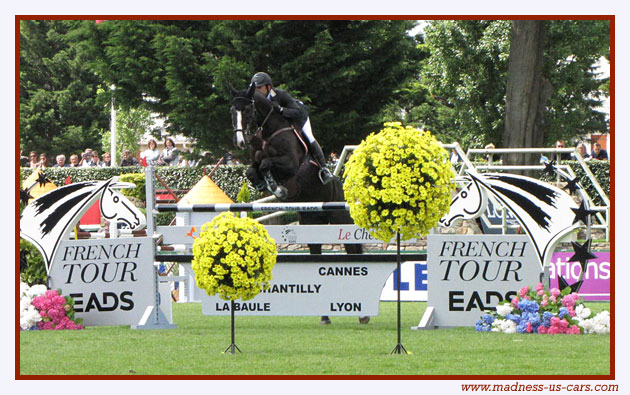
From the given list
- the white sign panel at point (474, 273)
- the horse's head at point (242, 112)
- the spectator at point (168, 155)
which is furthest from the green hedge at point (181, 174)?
the white sign panel at point (474, 273)

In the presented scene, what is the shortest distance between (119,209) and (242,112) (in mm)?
1971

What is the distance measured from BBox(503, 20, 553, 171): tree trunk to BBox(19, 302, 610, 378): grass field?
13.0m

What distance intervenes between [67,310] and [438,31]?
67.8ft

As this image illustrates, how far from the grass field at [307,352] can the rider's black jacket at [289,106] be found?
2.89 metres

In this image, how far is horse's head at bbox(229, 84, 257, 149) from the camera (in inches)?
496

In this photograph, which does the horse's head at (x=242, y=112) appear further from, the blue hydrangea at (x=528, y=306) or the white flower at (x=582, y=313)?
the white flower at (x=582, y=313)

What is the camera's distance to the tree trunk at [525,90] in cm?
2330

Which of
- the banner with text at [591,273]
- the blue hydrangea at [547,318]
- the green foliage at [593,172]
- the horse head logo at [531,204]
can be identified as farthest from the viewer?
the green foliage at [593,172]

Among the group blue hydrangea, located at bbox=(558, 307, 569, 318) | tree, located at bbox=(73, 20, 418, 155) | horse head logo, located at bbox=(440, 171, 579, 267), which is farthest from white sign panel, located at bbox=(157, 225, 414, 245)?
tree, located at bbox=(73, 20, 418, 155)

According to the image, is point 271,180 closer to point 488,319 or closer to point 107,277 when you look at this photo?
point 107,277

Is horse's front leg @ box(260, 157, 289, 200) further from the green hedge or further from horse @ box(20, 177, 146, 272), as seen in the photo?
the green hedge

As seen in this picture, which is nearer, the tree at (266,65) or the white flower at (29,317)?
the white flower at (29,317)

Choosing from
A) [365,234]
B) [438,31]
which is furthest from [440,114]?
[365,234]

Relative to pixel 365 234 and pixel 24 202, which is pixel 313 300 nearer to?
pixel 365 234
